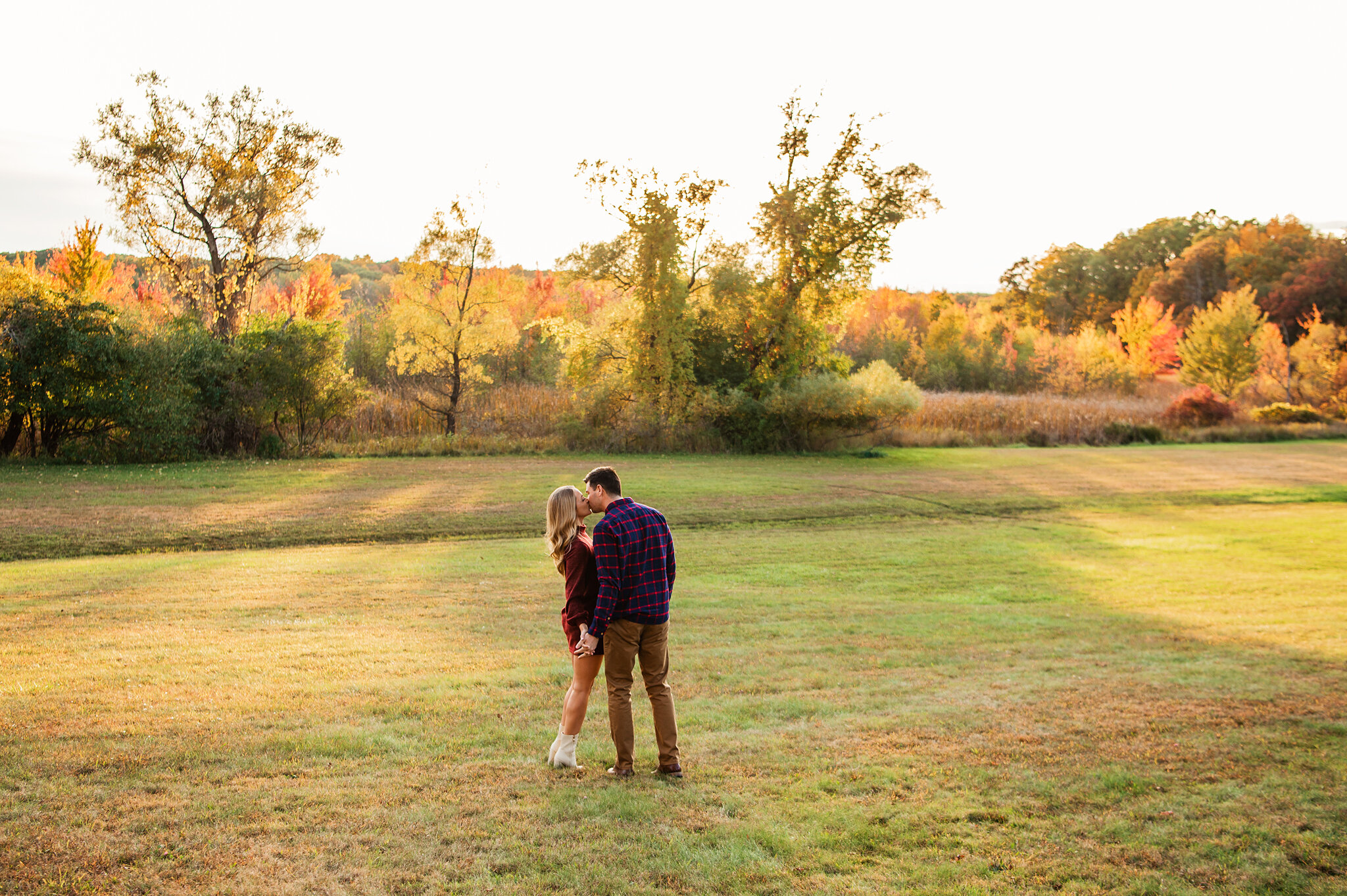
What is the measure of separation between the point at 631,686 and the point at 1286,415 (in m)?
51.1

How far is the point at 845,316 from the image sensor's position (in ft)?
119

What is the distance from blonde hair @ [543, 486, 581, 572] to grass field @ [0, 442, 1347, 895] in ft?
4.68

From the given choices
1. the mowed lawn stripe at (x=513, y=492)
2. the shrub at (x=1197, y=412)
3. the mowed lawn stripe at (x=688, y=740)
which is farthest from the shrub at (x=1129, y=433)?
the mowed lawn stripe at (x=688, y=740)

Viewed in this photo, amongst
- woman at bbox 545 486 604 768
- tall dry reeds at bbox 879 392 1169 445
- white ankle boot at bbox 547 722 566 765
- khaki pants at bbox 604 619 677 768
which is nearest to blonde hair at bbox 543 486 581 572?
woman at bbox 545 486 604 768

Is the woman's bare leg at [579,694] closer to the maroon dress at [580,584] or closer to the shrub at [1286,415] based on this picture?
the maroon dress at [580,584]

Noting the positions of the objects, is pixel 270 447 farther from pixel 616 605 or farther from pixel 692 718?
pixel 616 605

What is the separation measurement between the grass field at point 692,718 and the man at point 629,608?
0.32m

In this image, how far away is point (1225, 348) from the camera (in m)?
55.4

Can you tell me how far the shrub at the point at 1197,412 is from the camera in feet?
143

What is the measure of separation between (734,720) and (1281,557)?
13.1 m

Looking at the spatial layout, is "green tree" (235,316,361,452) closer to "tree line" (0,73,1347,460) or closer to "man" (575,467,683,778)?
"tree line" (0,73,1347,460)

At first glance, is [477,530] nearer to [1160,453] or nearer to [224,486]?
[224,486]

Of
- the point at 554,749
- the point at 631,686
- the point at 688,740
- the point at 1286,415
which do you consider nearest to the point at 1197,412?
the point at 1286,415

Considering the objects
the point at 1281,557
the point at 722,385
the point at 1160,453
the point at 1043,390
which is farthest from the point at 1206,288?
the point at 1281,557
